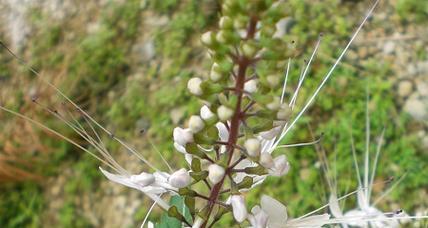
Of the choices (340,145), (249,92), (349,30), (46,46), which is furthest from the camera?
(46,46)

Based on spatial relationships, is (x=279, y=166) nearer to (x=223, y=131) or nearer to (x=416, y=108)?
(x=223, y=131)

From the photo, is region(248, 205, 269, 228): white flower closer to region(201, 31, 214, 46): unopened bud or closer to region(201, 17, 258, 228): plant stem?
region(201, 17, 258, 228): plant stem

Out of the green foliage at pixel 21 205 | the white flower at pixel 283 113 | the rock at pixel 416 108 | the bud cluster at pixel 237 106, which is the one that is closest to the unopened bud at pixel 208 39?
the bud cluster at pixel 237 106

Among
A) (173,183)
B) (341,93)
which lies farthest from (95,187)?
(173,183)

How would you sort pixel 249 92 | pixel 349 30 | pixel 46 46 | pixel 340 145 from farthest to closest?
1. pixel 46 46
2. pixel 349 30
3. pixel 340 145
4. pixel 249 92

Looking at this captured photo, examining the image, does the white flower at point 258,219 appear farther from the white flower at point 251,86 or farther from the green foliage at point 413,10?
the green foliage at point 413,10

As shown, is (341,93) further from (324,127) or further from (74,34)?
(74,34)
